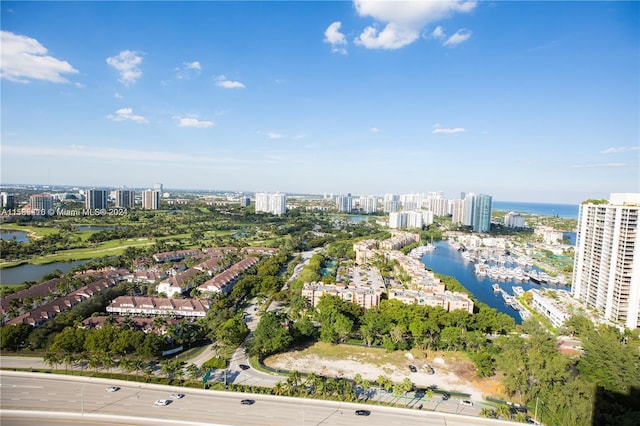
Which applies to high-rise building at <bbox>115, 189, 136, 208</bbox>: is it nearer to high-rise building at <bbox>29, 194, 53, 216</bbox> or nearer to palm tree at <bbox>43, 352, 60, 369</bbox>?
high-rise building at <bbox>29, 194, 53, 216</bbox>

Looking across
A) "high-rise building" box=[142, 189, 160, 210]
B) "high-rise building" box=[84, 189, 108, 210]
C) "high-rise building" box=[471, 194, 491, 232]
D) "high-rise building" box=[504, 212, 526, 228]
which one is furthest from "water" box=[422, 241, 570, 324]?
"high-rise building" box=[84, 189, 108, 210]

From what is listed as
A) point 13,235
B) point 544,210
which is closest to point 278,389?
point 13,235

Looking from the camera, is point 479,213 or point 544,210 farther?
point 544,210

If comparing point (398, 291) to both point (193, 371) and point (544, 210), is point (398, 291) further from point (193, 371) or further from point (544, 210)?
point (544, 210)

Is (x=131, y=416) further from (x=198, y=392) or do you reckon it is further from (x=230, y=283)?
(x=230, y=283)

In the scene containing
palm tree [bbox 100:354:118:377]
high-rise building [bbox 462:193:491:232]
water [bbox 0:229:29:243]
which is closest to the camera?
palm tree [bbox 100:354:118:377]

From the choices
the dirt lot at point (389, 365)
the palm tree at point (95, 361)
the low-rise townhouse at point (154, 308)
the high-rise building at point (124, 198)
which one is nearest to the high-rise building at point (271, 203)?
the high-rise building at point (124, 198)
